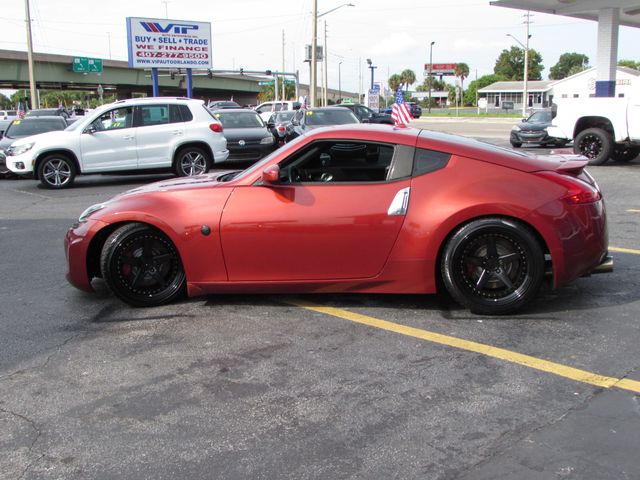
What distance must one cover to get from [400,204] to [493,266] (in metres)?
0.84

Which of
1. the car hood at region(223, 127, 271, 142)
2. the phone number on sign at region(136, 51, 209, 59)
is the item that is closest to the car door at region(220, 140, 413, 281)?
the car hood at region(223, 127, 271, 142)

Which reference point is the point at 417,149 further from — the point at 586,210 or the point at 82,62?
the point at 82,62

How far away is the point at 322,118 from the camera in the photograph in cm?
1725

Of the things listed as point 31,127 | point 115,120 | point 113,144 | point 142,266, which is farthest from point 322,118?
point 142,266

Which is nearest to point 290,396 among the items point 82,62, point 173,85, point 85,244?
point 85,244

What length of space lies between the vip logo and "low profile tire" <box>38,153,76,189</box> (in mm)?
21167

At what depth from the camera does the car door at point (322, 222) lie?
4758 millimetres

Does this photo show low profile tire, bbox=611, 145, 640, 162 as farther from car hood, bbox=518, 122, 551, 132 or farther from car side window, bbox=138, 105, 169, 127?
car side window, bbox=138, 105, 169, 127

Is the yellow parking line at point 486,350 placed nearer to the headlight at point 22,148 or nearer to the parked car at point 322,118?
the headlight at point 22,148

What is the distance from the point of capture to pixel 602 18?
23.9 meters

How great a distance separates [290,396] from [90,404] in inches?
44.5

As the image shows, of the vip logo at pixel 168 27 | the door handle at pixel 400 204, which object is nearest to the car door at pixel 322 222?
the door handle at pixel 400 204

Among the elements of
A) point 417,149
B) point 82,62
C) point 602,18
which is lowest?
point 417,149

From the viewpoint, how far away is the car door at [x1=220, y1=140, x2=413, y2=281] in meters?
4.76
